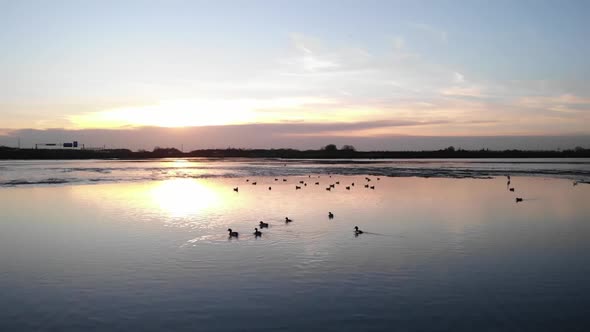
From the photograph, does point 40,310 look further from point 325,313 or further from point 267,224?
point 267,224

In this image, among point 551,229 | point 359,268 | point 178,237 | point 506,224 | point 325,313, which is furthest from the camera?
point 506,224

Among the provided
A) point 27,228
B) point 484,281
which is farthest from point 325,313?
point 27,228

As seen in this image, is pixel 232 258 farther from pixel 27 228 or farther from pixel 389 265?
pixel 27 228

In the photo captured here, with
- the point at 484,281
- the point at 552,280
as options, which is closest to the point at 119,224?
the point at 484,281

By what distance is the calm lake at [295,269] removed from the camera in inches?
326

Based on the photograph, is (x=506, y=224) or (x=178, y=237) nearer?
(x=178, y=237)

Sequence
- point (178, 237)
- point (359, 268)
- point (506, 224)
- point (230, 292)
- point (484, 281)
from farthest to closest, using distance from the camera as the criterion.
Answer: point (506, 224) → point (178, 237) → point (359, 268) → point (484, 281) → point (230, 292)

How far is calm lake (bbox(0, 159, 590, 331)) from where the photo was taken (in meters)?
8.29

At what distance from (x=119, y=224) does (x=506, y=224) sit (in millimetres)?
15333

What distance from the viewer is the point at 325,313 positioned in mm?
8461

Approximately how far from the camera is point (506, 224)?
18719mm

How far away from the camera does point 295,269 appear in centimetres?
1152

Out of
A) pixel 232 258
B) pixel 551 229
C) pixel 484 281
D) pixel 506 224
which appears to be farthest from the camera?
pixel 506 224

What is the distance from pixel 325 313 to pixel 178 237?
848 centimetres
